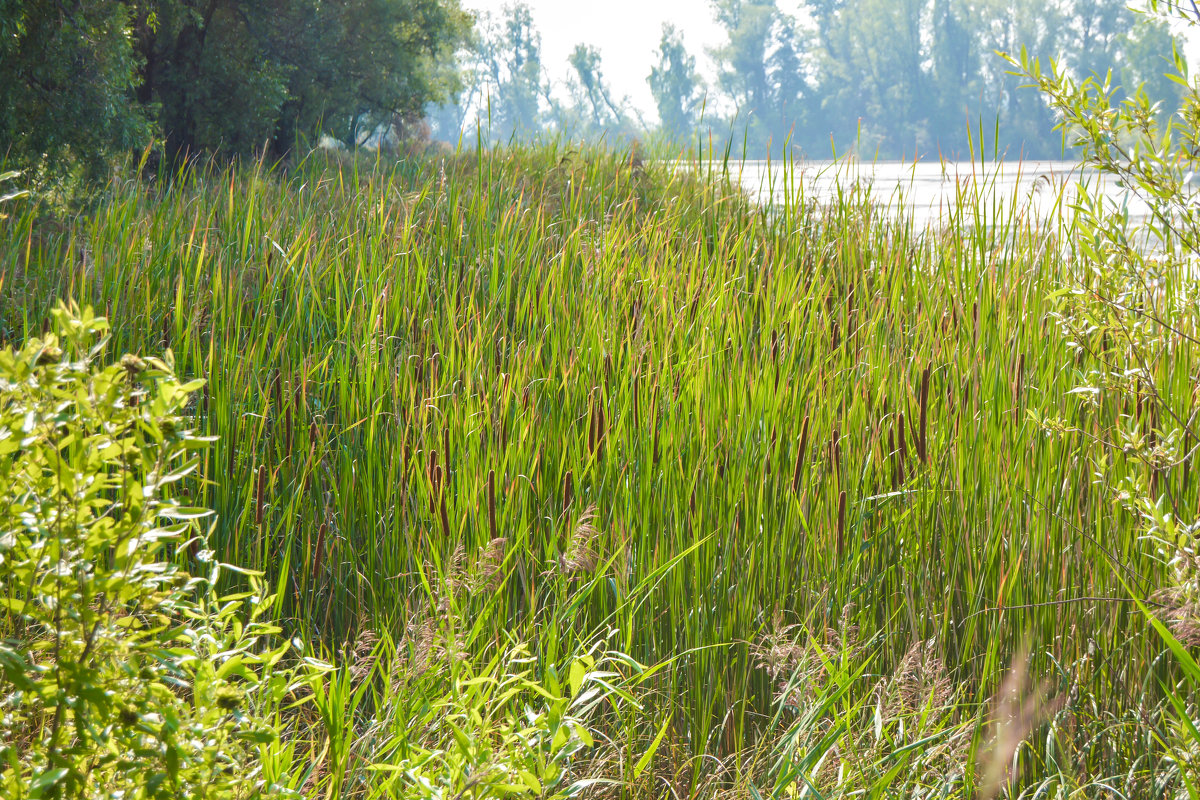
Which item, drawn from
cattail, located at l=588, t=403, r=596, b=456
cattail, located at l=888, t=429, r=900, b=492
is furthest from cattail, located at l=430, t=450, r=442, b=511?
cattail, located at l=888, t=429, r=900, b=492

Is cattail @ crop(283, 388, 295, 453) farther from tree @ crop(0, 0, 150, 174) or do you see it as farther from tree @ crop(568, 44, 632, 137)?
tree @ crop(568, 44, 632, 137)

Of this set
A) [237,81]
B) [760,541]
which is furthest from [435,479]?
[237,81]

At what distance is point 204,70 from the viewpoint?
10.9 m

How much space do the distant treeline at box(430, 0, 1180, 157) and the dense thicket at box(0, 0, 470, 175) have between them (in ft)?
170

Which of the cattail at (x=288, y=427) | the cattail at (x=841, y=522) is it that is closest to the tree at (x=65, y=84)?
the cattail at (x=288, y=427)

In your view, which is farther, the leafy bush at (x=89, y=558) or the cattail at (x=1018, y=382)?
the cattail at (x=1018, y=382)

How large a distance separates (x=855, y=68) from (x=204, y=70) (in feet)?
263

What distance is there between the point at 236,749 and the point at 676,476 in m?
1.16

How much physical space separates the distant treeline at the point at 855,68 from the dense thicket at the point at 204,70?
51923 mm

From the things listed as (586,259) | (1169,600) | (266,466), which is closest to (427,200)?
(586,259)

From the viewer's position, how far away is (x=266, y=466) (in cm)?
225

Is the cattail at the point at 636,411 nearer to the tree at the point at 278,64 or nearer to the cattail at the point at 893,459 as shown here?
the cattail at the point at 893,459

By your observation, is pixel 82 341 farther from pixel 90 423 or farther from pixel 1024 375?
pixel 1024 375

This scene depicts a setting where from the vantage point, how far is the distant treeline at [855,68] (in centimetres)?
6825
